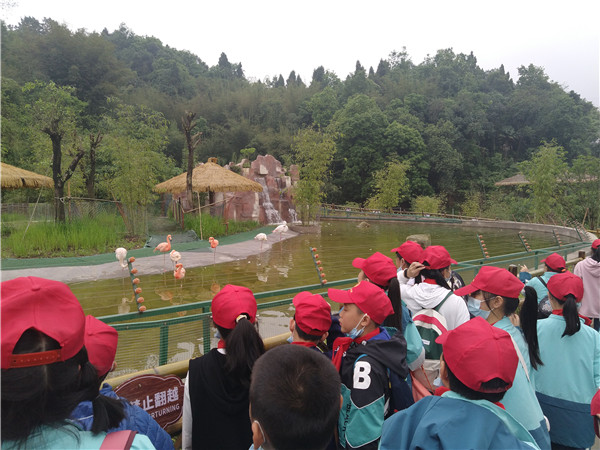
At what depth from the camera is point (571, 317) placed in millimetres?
1915

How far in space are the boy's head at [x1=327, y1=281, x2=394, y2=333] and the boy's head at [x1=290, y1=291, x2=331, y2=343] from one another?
0.12 metres

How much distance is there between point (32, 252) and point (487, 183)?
30.2 meters

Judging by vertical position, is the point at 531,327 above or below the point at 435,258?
below

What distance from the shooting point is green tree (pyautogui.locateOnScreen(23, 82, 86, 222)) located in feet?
31.2

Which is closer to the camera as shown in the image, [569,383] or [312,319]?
[312,319]

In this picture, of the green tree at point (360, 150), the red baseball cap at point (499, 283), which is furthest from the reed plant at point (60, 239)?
the green tree at point (360, 150)

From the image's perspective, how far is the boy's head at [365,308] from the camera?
164 cm

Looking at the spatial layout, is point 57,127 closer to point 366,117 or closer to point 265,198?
point 265,198

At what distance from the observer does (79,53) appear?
3036 centimetres

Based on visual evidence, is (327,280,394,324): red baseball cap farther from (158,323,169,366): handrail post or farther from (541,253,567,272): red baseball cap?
(541,253,567,272): red baseball cap

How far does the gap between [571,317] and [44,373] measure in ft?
7.36

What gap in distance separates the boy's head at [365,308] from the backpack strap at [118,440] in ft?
3.35

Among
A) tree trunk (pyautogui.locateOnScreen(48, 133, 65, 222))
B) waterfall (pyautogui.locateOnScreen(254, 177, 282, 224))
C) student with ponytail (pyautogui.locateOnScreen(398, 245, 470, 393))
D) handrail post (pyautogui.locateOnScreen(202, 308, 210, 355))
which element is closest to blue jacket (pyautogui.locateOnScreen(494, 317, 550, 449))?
student with ponytail (pyautogui.locateOnScreen(398, 245, 470, 393))

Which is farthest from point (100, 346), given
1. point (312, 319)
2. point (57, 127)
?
point (57, 127)
